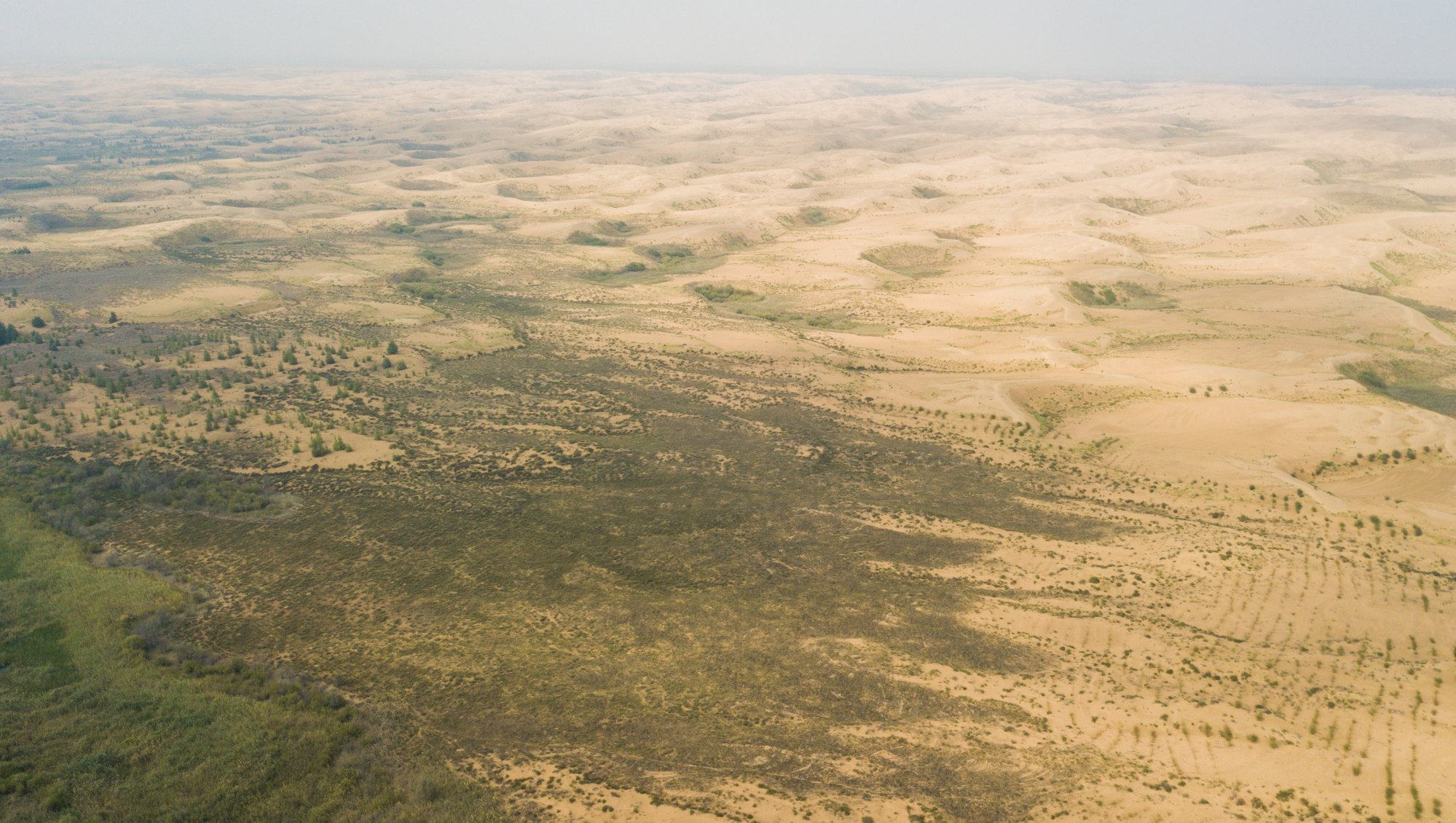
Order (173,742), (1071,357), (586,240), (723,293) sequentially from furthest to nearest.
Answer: (586,240) → (723,293) → (1071,357) → (173,742)

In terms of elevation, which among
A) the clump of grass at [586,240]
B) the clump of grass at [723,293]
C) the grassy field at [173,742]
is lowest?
the grassy field at [173,742]

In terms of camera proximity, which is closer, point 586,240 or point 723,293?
point 723,293

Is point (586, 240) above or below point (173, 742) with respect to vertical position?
above

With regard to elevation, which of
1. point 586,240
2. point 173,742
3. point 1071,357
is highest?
point 586,240

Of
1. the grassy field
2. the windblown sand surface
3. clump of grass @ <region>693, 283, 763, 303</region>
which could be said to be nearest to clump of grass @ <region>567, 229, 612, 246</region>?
the windblown sand surface

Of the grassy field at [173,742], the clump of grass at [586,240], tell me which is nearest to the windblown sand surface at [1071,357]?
the clump of grass at [586,240]

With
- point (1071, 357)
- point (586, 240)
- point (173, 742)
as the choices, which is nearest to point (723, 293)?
point (586, 240)

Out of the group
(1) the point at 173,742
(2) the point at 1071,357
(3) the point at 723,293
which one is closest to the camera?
(1) the point at 173,742

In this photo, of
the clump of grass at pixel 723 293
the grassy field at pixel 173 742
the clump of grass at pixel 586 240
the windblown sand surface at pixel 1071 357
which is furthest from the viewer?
the clump of grass at pixel 586 240

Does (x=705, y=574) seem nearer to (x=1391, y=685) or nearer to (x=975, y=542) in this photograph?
(x=975, y=542)

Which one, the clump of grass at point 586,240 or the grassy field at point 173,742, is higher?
the clump of grass at point 586,240

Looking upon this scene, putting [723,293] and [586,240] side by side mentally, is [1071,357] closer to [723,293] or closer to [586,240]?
[723,293]

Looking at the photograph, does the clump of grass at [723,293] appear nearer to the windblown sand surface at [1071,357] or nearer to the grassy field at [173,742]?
the windblown sand surface at [1071,357]
